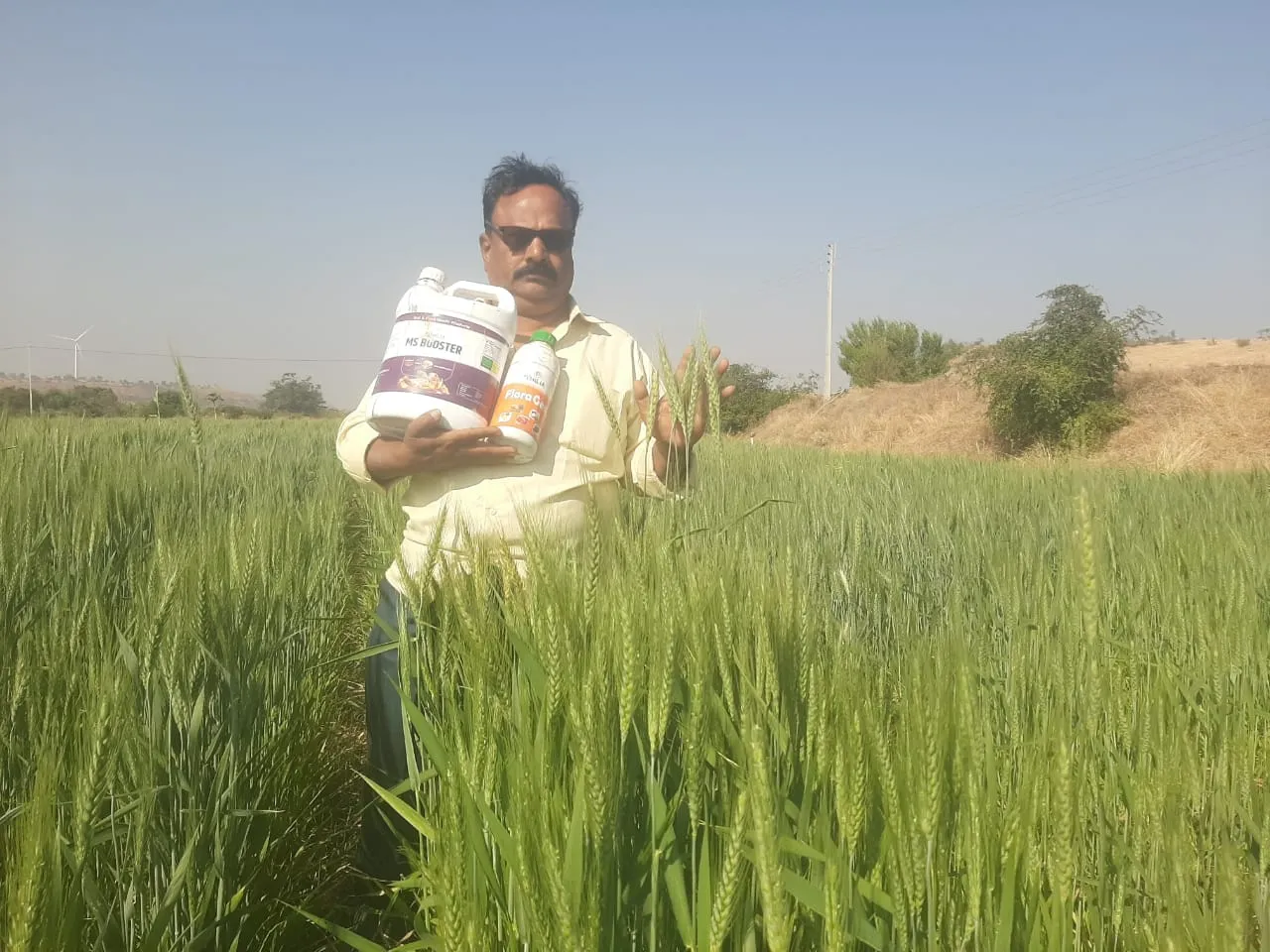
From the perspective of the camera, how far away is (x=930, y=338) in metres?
38.6

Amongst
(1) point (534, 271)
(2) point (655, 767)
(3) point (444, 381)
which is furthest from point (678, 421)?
(1) point (534, 271)

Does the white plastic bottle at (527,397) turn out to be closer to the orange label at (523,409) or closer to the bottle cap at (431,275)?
the orange label at (523,409)

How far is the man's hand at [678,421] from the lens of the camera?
1.38 m

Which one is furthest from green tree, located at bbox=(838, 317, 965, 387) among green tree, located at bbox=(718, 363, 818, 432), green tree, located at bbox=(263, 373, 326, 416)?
green tree, located at bbox=(263, 373, 326, 416)

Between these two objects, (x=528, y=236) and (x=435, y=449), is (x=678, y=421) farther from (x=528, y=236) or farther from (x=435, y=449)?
(x=528, y=236)

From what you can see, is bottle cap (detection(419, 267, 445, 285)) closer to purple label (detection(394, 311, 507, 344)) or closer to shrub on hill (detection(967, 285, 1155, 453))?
purple label (detection(394, 311, 507, 344))

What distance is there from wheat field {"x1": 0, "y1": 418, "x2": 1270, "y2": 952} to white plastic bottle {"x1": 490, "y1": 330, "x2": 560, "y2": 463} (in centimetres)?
31

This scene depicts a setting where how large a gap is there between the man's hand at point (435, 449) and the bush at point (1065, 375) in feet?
53.3

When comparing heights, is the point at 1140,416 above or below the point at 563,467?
above

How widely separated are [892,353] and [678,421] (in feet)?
119

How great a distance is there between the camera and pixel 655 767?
0.81 metres

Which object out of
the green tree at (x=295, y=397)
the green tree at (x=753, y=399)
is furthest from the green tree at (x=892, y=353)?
the green tree at (x=295, y=397)

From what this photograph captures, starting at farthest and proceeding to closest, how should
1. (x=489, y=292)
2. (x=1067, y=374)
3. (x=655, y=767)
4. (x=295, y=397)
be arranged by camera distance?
(x=295, y=397)
(x=1067, y=374)
(x=489, y=292)
(x=655, y=767)

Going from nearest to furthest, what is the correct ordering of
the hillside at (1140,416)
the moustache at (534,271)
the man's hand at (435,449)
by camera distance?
the man's hand at (435,449)
the moustache at (534,271)
the hillside at (1140,416)
